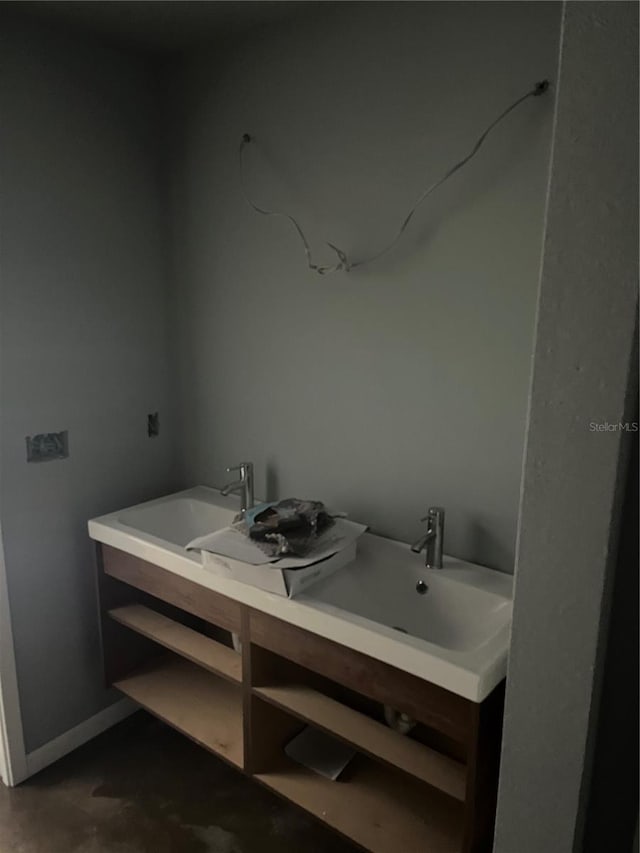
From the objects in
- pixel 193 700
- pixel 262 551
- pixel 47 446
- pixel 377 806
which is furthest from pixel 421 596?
pixel 47 446

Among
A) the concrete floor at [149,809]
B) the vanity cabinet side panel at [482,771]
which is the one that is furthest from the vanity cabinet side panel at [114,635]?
the vanity cabinet side panel at [482,771]

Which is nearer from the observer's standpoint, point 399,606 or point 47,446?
point 399,606

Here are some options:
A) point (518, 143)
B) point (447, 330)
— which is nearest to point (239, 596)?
point (447, 330)

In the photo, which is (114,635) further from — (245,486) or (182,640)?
(245,486)

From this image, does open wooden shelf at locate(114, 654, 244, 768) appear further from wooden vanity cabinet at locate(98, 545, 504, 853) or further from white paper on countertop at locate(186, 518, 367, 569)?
white paper on countertop at locate(186, 518, 367, 569)

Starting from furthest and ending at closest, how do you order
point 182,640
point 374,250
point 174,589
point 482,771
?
point 182,640 < point 174,589 < point 374,250 < point 482,771

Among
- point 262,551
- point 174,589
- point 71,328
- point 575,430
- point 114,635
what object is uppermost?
point 71,328

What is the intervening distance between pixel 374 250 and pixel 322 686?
1.31m

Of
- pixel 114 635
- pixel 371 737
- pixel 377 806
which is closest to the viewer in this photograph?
pixel 371 737

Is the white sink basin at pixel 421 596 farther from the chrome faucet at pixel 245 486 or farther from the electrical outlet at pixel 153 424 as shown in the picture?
the electrical outlet at pixel 153 424

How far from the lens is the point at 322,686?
6.15 ft

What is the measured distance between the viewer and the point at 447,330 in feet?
5.50

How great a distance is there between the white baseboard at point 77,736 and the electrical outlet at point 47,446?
1.01 m

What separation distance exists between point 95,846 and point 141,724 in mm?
561
